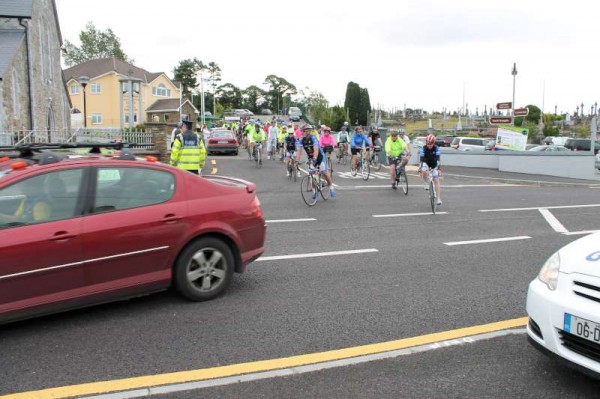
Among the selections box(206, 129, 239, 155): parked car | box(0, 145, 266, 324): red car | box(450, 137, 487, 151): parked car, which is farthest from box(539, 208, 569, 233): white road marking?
box(450, 137, 487, 151): parked car

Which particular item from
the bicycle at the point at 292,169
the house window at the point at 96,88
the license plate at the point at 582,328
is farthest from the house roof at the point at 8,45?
the house window at the point at 96,88

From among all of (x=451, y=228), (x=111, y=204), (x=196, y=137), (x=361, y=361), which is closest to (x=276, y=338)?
(x=361, y=361)

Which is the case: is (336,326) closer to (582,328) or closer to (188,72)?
(582,328)

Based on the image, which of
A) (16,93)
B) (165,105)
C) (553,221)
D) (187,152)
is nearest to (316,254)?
(187,152)

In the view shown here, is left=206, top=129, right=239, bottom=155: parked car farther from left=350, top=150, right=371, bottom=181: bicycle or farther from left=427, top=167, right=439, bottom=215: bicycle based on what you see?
left=427, top=167, right=439, bottom=215: bicycle

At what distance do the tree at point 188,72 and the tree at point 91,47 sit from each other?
25.6 m

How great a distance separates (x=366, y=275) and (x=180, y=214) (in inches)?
98.1

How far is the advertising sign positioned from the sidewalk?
4108 mm

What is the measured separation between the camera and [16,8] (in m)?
25.8

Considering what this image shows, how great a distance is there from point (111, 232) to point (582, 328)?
380 centimetres

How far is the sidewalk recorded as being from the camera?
20.3 metres

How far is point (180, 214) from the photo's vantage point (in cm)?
523

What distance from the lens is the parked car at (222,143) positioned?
29.4 m

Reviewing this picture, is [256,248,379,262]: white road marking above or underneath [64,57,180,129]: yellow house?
underneath
